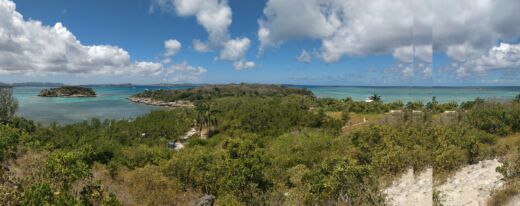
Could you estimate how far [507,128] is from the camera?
22141 mm

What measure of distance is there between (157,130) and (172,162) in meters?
28.8

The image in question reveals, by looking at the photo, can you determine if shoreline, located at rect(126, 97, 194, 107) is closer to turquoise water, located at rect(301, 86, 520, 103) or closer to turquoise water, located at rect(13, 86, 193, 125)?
turquoise water, located at rect(13, 86, 193, 125)

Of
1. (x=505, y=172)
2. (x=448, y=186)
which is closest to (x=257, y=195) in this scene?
(x=448, y=186)

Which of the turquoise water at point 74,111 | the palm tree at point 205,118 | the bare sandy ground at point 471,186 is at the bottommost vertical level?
the turquoise water at point 74,111

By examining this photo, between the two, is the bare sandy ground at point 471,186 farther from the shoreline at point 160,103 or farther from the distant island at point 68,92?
the distant island at point 68,92

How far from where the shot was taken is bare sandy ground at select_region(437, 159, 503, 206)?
6.42m

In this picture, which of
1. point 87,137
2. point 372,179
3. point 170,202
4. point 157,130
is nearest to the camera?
point 372,179

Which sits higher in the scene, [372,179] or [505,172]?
[505,172]

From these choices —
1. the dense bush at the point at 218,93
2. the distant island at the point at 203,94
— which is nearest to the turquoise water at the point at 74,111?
the distant island at the point at 203,94

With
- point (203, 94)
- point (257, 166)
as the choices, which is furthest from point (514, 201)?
point (203, 94)

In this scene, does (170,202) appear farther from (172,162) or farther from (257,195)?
(172,162)

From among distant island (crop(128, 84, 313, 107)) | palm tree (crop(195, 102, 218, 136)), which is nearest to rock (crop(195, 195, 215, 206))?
palm tree (crop(195, 102, 218, 136))

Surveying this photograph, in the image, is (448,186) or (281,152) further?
(281,152)

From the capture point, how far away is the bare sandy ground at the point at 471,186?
6.42 metres
